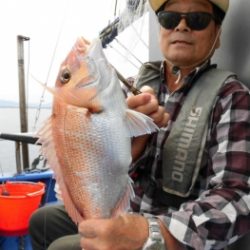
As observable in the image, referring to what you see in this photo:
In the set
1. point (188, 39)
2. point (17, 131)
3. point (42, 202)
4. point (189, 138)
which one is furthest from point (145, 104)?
point (17, 131)

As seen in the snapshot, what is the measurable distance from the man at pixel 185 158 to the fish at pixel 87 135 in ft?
0.26

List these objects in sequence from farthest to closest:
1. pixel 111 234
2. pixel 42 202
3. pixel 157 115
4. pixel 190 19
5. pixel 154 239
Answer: pixel 42 202, pixel 190 19, pixel 157 115, pixel 154 239, pixel 111 234

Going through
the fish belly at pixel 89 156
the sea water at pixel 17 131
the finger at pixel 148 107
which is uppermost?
the finger at pixel 148 107

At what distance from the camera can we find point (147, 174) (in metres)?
1.97

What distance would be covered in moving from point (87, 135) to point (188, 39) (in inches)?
37.1

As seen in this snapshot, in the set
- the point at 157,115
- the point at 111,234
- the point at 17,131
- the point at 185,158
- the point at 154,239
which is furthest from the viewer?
Answer: the point at 17,131

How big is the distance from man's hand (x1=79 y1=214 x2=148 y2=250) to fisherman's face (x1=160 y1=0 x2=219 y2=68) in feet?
3.17

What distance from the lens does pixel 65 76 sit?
1.19m

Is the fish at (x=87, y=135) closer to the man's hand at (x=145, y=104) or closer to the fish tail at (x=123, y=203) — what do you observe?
the fish tail at (x=123, y=203)

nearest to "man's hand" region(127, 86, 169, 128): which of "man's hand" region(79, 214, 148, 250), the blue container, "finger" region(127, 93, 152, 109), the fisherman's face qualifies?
"finger" region(127, 93, 152, 109)

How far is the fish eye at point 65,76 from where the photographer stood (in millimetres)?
1189

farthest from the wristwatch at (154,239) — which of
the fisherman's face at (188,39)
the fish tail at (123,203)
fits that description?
the fisherman's face at (188,39)

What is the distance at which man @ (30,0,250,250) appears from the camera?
1327 millimetres

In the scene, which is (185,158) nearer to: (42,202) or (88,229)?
(88,229)
